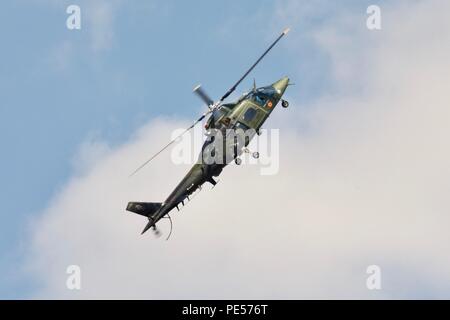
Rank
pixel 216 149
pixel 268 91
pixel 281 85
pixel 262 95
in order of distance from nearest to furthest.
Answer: pixel 216 149, pixel 262 95, pixel 268 91, pixel 281 85

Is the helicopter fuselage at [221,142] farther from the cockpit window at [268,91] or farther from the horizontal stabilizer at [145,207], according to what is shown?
the cockpit window at [268,91]

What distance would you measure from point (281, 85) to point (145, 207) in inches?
861

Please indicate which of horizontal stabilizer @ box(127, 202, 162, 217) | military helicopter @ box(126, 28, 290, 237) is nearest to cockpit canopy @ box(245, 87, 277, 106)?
military helicopter @ box(126, 28, 290, 237)

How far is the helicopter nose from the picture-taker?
4129 inches

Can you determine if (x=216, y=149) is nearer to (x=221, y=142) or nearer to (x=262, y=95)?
(x=221, y=142)

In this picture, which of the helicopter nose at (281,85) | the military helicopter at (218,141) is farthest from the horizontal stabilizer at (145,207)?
the helicopter nose at (281,85)

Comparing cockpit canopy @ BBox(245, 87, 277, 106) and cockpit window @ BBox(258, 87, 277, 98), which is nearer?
cockpit canopy @ BBox(245, 87, 277, 106)

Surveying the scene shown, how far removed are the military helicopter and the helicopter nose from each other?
12.4 ft

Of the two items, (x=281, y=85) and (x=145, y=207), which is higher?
(x=281, y=85)

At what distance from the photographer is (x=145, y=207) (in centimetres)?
9794

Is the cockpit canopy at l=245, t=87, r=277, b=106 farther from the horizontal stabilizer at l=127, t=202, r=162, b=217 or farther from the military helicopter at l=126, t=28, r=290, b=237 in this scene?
the horizontal stabilizer at l=127, t=202, r=162, b=217

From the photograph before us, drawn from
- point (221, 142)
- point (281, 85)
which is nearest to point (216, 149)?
point (221, 142)
